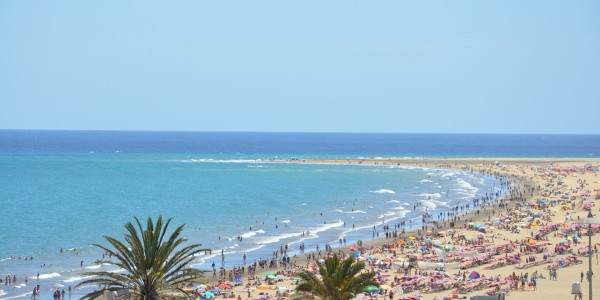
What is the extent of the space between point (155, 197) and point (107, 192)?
8925 millimetres

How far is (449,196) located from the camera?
93.2 meters

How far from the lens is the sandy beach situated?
1559 inches

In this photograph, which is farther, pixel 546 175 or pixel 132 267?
pixel 546 175

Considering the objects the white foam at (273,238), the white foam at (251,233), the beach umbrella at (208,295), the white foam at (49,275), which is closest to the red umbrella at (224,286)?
the beach umbrella at (208,295)

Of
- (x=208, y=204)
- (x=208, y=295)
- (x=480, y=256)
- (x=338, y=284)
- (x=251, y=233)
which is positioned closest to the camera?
(x=338, y=284)

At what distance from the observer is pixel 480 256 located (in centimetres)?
4916

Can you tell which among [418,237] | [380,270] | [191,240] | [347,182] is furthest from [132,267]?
[347,182]

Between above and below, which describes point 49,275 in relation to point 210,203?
below

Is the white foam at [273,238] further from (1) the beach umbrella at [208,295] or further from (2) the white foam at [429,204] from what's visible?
(2) the white foam at [429,204]

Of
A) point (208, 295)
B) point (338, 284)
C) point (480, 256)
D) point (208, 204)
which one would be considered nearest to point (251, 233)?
point (480, 256)

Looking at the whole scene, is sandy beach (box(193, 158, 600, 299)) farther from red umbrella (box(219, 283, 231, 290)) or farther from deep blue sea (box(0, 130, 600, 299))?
deep blue sea (box(0, 130, 600, 299))

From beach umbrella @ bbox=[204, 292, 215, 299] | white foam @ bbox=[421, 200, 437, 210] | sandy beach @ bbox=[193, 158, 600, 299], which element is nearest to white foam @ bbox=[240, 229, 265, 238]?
sandy beach @ bbox=[193, 158, 600, 299]

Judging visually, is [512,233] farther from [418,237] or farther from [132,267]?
[132,267]

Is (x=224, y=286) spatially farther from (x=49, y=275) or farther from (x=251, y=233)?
(x=251, y=233)
